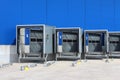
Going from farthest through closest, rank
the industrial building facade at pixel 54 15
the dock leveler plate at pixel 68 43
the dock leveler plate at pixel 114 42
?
1. the dock leveler plate at pixel 114 42
2. the dock leveler plate at pixel 68 43
3. the industrial building facade at pixel 54 15

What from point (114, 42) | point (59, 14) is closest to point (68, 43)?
point (59, 14)

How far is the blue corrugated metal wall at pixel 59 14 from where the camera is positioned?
20.9 meters

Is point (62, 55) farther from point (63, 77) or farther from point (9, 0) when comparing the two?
point (63, 77)

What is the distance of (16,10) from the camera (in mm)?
21047

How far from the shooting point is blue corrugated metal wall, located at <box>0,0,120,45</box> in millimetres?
20859

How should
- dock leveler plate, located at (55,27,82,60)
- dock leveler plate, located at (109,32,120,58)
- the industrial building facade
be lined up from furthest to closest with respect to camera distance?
dock leveler plate, located at (109,32,120,58), dock leveler plate, located at (55,27,82,60), the industrial building facade

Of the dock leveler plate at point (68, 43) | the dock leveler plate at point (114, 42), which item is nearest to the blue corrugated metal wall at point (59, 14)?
the dock leveler plate at point (114, 42)

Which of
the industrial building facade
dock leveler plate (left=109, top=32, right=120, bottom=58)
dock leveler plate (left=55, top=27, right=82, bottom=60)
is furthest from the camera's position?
dock leveler plate (left=109, top=32, right=120, bottom=58)

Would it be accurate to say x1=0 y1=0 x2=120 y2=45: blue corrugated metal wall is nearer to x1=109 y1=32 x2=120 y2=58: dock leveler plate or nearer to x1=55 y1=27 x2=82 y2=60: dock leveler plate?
x1=109 y1=32 x2=120 y2=58: dock leveler plate

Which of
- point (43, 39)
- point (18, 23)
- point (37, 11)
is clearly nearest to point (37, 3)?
point (37, 11)

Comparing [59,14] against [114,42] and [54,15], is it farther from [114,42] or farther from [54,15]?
[114,42]

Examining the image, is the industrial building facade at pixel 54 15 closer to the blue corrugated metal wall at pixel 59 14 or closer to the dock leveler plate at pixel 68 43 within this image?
the blue corrugated metal wall at pixel 59 14

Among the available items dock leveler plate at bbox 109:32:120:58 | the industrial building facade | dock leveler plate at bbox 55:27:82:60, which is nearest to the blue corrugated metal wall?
the industrial building facade

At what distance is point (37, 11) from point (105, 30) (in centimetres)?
476
